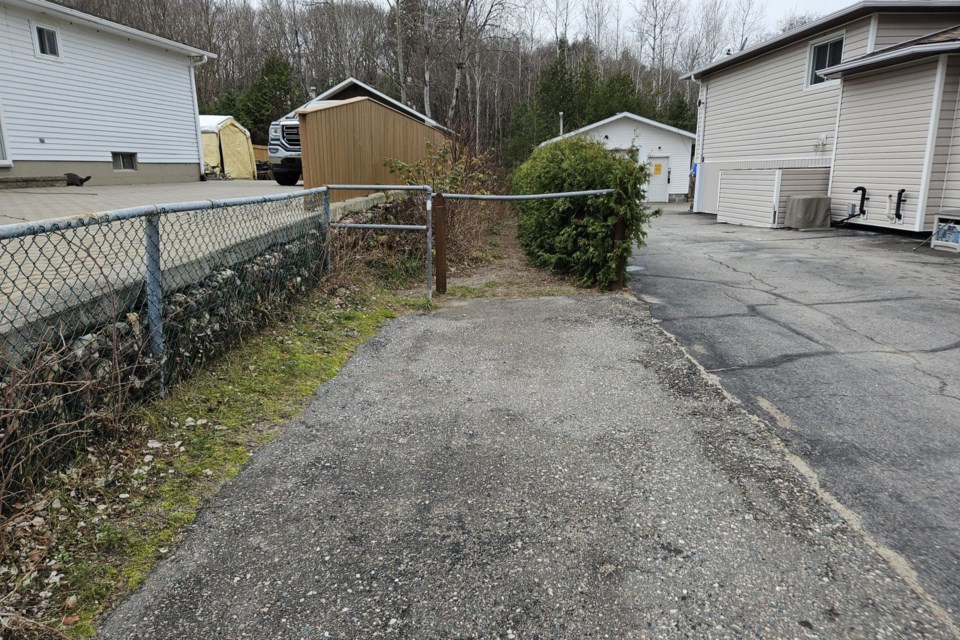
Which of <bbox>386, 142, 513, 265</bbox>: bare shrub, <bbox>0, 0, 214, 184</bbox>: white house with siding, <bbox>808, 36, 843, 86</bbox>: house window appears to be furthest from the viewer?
<bbox>808, 36, 843, 86</bbox>: house window

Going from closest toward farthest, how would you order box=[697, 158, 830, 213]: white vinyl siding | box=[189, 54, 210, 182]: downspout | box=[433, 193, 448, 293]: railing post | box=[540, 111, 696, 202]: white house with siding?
box=[433, 193, 448, 293]: railing post
box=[697, 158, 830, 213]: white vinyl siding
box=[189, 54, 210, 182]: downspout
box=[540, 111, 696, 202]: white house with siding

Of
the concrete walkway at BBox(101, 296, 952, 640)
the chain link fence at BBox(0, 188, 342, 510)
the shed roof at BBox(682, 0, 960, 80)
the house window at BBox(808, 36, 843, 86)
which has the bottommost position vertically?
the concrete walkway at BBox(101, 296, 952, 640)

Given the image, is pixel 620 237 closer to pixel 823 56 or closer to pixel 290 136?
pixel 290 136

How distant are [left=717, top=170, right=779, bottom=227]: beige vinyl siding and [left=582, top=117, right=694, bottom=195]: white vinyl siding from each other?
11.5 meters

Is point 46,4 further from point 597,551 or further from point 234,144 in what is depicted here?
point 597,551

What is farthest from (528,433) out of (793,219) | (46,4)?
(46,4)

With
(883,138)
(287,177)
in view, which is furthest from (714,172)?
(287,177)

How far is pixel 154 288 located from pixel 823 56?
58.6 feet

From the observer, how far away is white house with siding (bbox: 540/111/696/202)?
93.9 feet

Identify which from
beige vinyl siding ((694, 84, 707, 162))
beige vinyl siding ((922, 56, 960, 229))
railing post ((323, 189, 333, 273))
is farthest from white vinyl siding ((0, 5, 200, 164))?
beige vinyl siding ((922, 56, 960, 229))

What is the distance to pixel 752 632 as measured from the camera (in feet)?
6.44

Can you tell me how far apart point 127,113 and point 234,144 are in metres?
11.2

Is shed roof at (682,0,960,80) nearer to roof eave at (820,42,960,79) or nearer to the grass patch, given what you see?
roof eave at (820,42,960,79)

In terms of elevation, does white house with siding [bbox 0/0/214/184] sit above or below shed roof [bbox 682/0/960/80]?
below
